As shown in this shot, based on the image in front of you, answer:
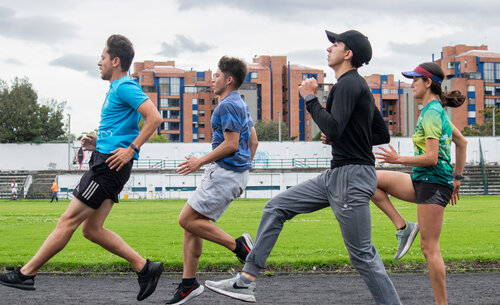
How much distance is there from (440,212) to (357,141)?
1.31m

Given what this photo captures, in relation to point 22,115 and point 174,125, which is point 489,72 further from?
point 22,115

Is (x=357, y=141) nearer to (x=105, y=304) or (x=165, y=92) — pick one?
(x=105, y=304)

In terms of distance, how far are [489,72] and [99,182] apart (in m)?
120

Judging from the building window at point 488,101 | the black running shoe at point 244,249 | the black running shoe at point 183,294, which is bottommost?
the black running shoe at point 183,294

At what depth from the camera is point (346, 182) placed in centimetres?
439

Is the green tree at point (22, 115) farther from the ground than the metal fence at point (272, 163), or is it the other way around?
the green tree at point (22, 115)

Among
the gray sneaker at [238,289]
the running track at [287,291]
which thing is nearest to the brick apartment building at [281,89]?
the running track at [287,291]

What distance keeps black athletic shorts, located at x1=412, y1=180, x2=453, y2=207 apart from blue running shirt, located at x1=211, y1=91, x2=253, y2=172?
1.58m

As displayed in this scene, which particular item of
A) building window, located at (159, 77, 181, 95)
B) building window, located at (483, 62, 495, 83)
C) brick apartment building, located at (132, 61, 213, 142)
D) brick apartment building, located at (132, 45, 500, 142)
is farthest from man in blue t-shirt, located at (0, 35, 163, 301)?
building window, located at (483, 62, 495, 83)

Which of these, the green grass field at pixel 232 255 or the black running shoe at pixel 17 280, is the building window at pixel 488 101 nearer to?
the green grass field at pixel 232 255

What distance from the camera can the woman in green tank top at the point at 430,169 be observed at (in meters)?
5.17

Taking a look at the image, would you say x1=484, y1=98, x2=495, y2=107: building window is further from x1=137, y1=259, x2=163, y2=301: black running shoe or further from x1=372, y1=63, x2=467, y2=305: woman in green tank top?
x1=137, y1=259, x2=163, y2=301: black running shoe

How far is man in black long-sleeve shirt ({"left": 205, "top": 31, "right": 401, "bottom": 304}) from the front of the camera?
429 cm

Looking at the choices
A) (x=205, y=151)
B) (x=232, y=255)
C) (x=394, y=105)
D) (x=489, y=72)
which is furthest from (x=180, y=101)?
(x=232, y=255)
